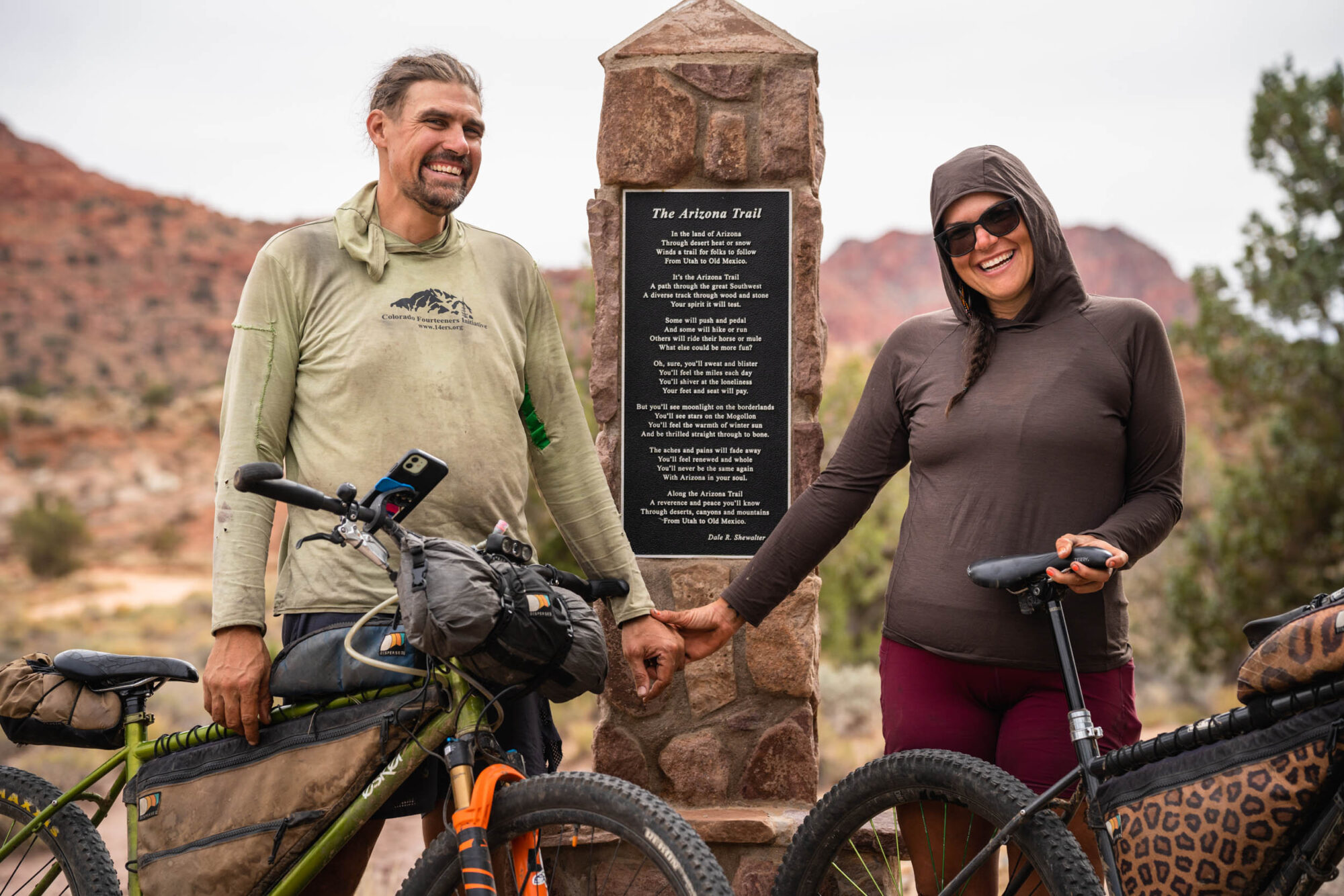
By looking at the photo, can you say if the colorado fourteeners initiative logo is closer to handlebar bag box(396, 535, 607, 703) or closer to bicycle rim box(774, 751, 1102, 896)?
handlebar bag box(396, 535, 607, 703)

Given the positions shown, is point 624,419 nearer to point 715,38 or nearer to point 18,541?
point 715,38

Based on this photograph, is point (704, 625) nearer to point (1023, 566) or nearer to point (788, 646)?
point (788, 646)

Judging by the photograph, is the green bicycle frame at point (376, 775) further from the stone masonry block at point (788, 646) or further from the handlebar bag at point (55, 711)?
the stone masonry block at point (788, 646)

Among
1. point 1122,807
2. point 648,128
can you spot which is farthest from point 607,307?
point 1122,807

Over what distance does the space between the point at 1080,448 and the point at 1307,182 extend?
37.8 ft

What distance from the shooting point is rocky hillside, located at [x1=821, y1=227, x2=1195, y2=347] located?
69.8m

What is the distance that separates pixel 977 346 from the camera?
96.0 inches

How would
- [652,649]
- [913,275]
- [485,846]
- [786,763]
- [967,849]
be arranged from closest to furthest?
[485,846] < [967,849] < [652,649] < [786,763] < [913,275]

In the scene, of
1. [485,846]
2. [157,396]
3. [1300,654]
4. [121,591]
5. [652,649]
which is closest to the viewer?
[1300,654]

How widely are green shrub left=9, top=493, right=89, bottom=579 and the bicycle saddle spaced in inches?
993

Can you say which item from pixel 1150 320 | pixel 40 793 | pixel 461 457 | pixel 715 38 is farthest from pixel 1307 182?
pixel 40 793

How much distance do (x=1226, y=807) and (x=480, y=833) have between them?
1287 mm

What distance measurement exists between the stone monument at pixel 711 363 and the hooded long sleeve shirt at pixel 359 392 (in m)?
1.02

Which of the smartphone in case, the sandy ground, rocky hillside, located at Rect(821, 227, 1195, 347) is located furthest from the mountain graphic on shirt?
rocky hillside, located at Rect(821, 227, 1195, 347)
